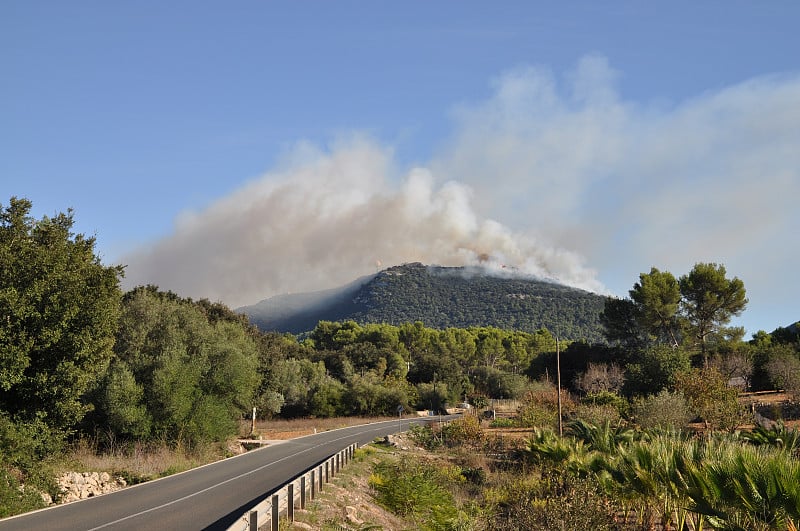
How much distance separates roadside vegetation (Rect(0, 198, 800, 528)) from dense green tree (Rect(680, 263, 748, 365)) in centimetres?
18

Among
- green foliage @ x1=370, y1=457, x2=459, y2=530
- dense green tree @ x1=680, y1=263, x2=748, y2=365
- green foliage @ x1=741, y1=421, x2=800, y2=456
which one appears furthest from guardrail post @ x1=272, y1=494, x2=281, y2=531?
dense green tree @ x1=680, y1=263, x2=748, y2=365

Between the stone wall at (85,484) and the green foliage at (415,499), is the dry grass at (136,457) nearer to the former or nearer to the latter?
the stone wall at (85,484)

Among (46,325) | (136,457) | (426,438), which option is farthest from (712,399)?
(46,325)

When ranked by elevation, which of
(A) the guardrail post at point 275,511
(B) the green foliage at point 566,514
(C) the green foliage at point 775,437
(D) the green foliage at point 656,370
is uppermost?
(D) the green foliage at point 656,370

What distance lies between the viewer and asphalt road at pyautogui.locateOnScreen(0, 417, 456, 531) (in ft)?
47.2

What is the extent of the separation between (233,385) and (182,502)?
22.0 metres

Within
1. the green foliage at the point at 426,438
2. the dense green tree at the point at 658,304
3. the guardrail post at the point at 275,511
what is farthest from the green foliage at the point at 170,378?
the dense green tree at the point at 658,304

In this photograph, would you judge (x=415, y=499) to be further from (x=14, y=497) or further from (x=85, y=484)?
(x=85, y=484)

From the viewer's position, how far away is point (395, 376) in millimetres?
90438

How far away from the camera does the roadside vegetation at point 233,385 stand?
Answer: 2041 cm

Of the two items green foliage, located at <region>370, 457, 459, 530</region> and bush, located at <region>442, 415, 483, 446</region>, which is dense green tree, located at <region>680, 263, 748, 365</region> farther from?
green foliage, located at <region>370, 457, 459, 530</region>

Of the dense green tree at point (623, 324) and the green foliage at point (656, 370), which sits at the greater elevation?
the dense green tree at point (623, 324)

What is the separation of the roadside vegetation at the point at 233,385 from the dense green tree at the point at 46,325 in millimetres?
48

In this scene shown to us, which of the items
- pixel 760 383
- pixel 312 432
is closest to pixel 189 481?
pixel 312 432
